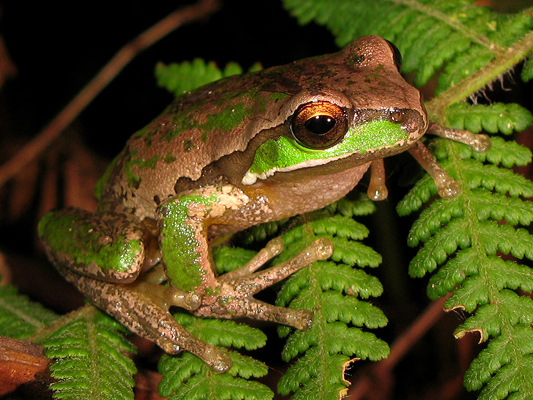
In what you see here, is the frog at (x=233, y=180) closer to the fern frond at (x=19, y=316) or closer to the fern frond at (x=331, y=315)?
the fern frond at (x=331, y=315)

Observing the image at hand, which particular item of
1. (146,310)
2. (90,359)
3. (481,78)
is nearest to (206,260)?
(146,310)

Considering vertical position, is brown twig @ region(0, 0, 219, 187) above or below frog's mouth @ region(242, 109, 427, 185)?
below

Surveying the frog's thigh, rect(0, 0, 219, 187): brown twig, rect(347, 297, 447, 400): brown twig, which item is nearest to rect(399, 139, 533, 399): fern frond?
rect(347, 297, 447, 400): brown twig

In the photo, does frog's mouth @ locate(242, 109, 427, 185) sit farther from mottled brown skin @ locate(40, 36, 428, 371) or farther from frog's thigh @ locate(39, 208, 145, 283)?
frog's thigh @ locate(39, 208, 145, 283)

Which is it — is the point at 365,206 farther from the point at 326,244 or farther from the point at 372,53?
the point at 372,53

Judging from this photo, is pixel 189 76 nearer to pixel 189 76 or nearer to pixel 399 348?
pixel 189 76
